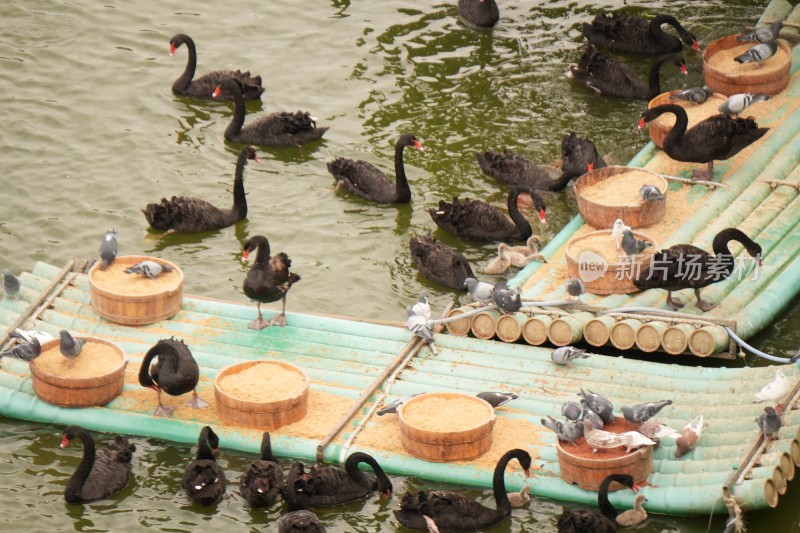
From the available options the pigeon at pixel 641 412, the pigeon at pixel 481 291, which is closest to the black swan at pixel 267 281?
the pigeon at pixel 481 291

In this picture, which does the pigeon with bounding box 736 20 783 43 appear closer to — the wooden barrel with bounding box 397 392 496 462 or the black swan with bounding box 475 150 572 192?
the black swan with bounding box 475 150 572 192

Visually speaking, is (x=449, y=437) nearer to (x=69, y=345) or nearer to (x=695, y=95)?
(x=69, y=345)

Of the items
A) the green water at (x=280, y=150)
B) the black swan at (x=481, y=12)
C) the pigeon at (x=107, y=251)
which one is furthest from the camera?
the black swan at (x=481, y=12)

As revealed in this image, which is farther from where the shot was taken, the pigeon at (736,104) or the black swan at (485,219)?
the pigeon at (736,104)

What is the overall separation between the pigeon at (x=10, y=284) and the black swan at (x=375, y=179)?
178 inches

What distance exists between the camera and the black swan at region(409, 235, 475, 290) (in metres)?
16.2

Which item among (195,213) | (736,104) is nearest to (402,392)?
(195,213)

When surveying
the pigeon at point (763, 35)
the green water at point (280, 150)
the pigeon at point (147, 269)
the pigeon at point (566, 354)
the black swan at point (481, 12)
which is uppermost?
the pigeon at point (763, 35)

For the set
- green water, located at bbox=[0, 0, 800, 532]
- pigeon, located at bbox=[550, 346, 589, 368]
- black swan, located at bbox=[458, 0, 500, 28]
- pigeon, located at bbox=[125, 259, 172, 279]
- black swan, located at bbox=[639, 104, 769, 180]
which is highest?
black swan, located at bbox=[639, 104, 769, 180]

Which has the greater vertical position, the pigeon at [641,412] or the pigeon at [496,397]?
the pigeon at [641,412]

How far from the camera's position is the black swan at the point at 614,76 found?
20.1m

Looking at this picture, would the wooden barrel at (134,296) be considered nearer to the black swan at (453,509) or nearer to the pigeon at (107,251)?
the pigeon at (107,251)

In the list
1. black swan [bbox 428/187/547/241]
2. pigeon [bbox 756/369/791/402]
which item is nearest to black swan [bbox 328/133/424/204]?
black swan [bbox 428/187/547/241]

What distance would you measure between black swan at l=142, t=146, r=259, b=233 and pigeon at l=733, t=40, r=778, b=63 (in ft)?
20.7
